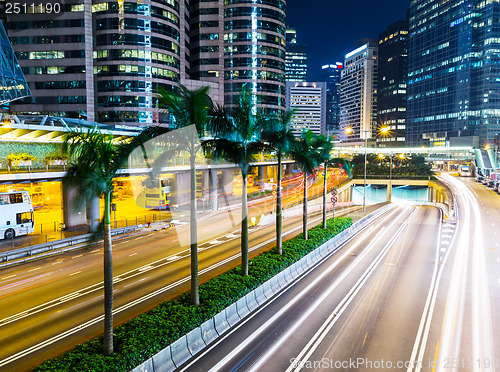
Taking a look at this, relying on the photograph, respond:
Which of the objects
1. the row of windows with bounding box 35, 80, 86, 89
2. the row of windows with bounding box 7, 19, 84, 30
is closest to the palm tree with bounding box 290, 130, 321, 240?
the row of windows with bounding box 35, 80, 86, 89

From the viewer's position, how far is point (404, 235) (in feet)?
A: 109

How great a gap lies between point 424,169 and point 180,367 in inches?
3734

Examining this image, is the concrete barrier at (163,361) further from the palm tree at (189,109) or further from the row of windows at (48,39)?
the row of windows at (48,39)

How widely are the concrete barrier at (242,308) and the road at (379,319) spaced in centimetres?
42

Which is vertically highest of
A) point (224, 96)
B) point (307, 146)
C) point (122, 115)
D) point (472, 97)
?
point (472, 97)

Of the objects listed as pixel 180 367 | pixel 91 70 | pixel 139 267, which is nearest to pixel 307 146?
pixel 139 267

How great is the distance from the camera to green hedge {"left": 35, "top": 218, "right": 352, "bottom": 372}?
9664 mm

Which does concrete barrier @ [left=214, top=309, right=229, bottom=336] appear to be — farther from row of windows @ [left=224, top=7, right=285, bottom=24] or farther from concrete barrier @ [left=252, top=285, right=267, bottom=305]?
row of windows @ [left=224, top=7, right=285, bottom=24]

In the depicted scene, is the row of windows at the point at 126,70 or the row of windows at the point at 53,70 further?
the row of windows at the point at 126,70

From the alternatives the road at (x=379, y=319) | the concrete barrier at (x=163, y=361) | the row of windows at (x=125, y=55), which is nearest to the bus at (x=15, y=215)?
the concrete barrier at (x=163, y=361)

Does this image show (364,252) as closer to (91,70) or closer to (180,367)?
(180,367)

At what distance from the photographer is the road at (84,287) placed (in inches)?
504

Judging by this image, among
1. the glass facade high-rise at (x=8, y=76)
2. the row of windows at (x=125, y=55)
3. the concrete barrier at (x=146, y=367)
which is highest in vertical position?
the row of windows at (x=125, y=55)

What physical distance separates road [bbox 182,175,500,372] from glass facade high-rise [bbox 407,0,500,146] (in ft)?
456
